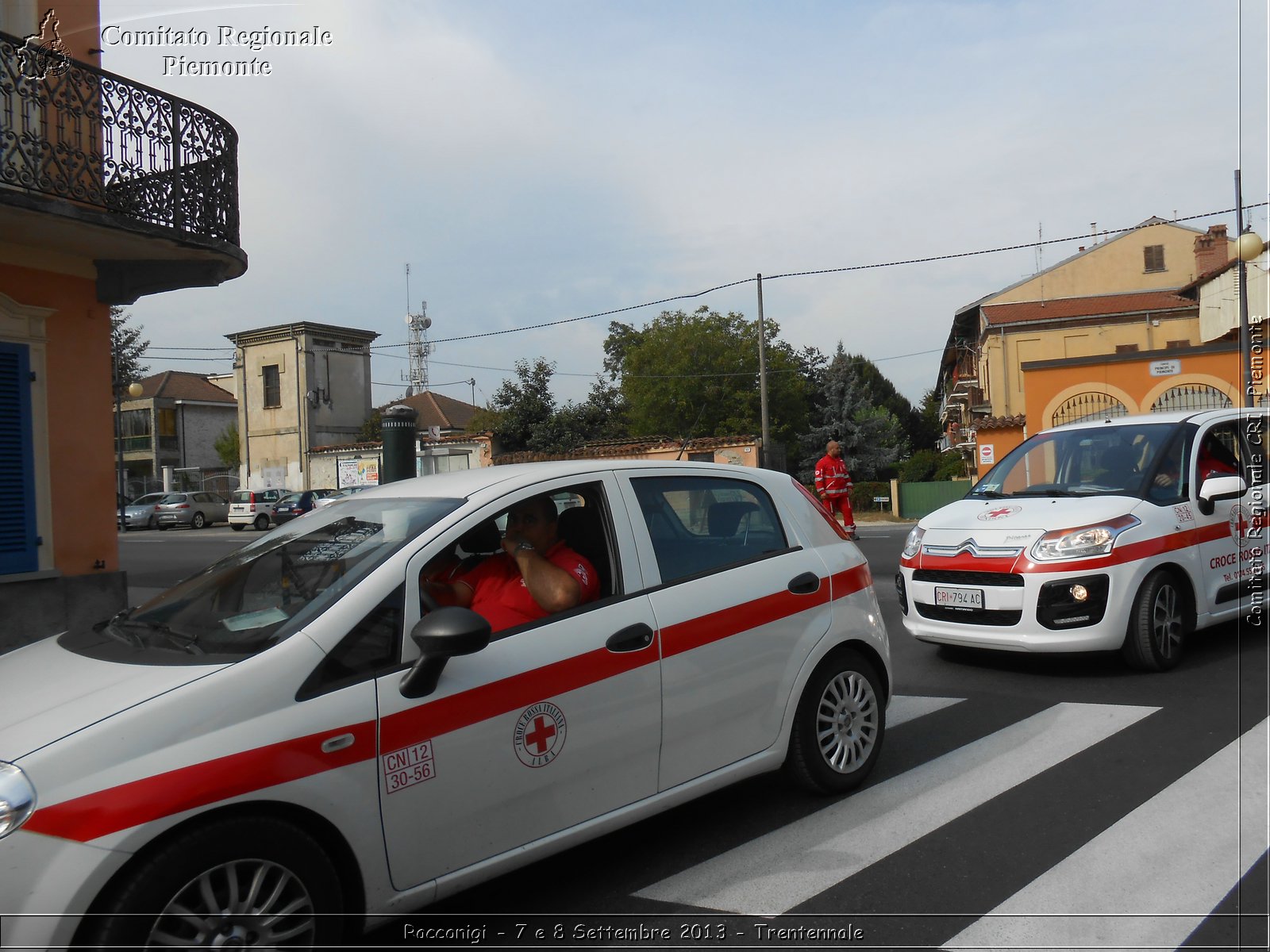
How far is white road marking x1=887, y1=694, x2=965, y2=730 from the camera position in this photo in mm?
5727

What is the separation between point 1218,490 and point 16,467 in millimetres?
10475

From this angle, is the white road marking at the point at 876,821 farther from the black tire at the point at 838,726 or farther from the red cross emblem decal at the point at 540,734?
the red cross emblem decal at the point at 540,734

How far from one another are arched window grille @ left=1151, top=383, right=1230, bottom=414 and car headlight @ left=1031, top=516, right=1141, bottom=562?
1766cm

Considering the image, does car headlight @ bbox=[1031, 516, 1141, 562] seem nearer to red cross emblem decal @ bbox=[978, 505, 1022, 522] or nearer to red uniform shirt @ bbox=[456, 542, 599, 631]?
red cross emblem decal @ bbox=[978, 505, 1022, 522]

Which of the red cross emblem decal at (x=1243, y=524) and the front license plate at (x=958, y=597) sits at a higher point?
the red cross emblem decal at (x=1243, y=524)

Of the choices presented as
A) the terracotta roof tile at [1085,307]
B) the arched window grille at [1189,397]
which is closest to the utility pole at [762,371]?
the arched window grille at [1189,397]

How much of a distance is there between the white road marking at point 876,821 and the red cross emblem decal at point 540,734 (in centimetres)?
70

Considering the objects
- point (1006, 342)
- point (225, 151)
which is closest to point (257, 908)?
point (225, 151)

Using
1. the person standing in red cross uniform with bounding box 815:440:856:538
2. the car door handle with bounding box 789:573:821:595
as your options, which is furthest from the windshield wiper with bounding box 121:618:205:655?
the person standing in red cross uniform with bounding box 815:440:856:538

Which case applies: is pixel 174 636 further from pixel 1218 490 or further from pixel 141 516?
pixel 141 516

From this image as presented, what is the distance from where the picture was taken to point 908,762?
492 centimetres

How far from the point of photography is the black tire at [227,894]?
2.40 metres

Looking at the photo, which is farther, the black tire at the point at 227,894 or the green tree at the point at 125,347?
the green tree at the point at 125,347

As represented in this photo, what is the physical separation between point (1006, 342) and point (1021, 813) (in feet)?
144
